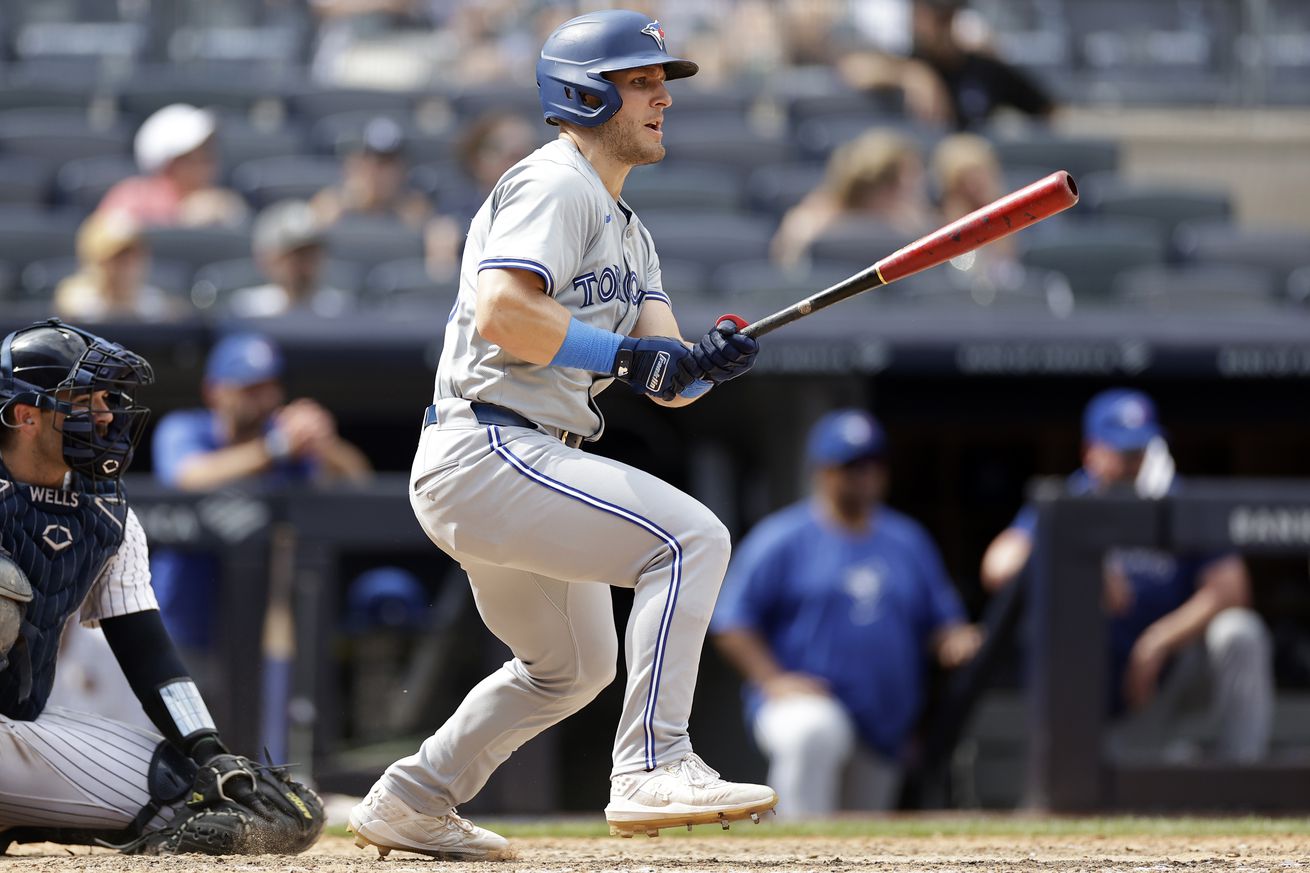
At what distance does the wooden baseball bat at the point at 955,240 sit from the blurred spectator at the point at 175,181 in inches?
188

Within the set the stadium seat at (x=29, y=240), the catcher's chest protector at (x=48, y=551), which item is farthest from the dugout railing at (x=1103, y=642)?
the stadium seat at (x=29, y=240)

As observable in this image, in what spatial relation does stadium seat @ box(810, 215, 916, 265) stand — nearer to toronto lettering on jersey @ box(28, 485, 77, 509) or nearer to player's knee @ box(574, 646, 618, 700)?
player's knee @ box(574, 646, 618, 700)

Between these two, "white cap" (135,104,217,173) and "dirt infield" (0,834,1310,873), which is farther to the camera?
"white cap" (135,104,217,173)

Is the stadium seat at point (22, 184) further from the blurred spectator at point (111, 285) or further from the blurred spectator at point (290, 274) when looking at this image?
the blurred spectator at point (290, 274)

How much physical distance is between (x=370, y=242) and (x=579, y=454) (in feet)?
15.2

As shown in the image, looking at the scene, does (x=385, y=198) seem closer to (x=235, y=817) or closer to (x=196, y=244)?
(x=196, y=244)

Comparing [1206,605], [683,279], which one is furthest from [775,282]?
[1206,605]

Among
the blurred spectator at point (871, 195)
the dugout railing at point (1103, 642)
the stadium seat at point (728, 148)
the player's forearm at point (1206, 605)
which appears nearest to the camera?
the dugout railing at point (1103, 642)

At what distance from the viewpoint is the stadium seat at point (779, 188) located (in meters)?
8.23

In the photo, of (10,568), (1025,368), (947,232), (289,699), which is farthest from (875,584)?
(10,568)

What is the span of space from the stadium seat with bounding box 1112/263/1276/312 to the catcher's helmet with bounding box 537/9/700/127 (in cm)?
442

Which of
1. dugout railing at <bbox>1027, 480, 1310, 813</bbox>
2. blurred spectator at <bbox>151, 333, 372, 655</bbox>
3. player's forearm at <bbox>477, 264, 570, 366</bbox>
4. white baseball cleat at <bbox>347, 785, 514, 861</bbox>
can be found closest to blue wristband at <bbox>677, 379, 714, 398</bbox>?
player's forearm at <bbox>477, 264, 570, 366</bbox>

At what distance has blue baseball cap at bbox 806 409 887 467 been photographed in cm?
619

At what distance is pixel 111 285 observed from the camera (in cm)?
649
